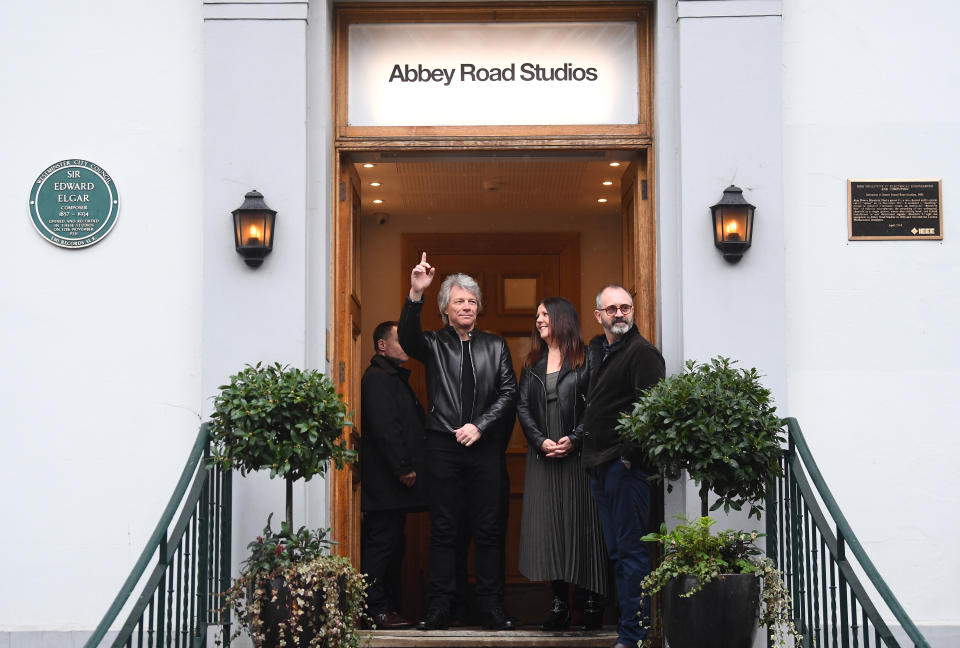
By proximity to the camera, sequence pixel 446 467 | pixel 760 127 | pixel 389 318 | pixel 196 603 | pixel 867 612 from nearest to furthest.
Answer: pixel 867 612 < pixel 196 603 < pixel 760 127 < pixel 446 467 < pixel 389 318

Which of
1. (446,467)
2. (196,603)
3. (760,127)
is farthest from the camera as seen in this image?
(446,467)

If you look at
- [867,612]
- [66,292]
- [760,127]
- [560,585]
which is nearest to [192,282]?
[66,292]

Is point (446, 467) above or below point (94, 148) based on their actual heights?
below

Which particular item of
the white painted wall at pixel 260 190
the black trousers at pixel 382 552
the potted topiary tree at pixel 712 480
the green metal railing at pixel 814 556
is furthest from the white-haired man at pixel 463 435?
the green metal railing at pixel 814 556

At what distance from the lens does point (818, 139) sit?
19.4ft

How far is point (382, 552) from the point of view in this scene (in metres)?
6.50

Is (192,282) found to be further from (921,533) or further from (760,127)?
(921,533)

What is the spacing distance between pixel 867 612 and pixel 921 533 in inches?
54.1

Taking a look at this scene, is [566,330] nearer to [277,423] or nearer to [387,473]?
[387,473]

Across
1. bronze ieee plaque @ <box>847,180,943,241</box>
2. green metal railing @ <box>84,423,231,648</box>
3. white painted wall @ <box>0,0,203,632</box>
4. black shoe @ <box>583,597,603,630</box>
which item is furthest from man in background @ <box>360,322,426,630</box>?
bronze ieee plaque @ <box>847,180,943,241</box>

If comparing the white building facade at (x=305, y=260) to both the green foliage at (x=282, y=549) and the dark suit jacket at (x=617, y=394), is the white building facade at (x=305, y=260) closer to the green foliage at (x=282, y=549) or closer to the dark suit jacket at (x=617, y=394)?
the dark suit jacket at (x=617, y=394)

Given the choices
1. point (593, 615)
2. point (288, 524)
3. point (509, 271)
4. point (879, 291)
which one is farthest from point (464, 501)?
point (509, 271)

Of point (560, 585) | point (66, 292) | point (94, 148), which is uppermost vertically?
point (94, 148)

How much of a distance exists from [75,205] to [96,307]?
520mm
